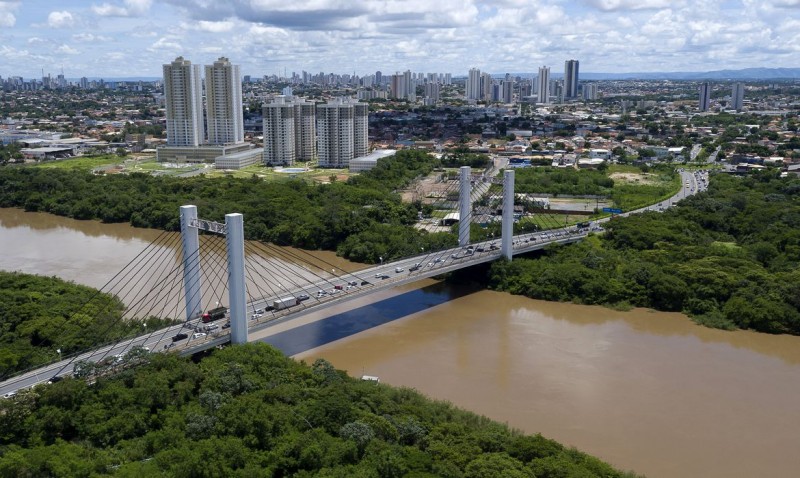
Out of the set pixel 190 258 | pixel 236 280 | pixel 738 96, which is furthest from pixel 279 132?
pixel 738 96

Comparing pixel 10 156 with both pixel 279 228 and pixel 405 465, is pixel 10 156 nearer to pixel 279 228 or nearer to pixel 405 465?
pixel 279 228

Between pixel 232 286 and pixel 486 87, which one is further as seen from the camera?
pixel 486 87

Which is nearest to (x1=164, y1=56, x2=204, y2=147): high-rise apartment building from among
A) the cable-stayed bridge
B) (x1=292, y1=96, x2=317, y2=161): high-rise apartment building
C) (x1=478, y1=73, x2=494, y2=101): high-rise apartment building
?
(x1=292, y1=96, x2=317, y2=161): high-rise apartment building

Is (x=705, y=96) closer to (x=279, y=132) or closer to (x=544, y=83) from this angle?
(x=544, y=83)

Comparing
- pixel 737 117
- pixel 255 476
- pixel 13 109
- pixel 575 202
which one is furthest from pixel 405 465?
pixel 13 109

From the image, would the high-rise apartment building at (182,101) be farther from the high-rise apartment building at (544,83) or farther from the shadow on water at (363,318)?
the high-rise apartment building at (544,83)

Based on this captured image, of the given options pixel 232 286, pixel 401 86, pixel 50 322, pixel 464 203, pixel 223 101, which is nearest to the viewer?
pixel 232 286

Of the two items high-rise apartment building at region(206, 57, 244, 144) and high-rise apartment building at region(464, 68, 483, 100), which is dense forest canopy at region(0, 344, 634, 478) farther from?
high-rise apartment building at region(464, 68, 483, 100)
